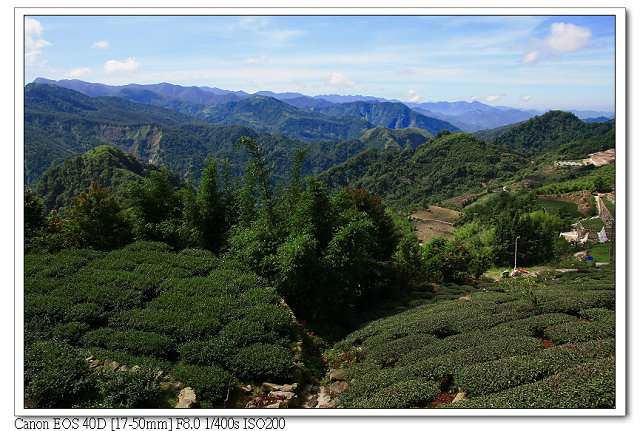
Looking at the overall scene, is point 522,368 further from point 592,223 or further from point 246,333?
point 592,223

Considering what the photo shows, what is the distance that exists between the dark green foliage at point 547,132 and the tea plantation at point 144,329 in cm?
14384

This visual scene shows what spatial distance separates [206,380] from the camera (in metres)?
5.79

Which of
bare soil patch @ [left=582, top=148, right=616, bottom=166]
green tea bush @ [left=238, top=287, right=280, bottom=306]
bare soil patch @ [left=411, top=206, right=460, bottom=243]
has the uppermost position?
bare soil patch @ [left=582, top=148, right=616, bottom=166]

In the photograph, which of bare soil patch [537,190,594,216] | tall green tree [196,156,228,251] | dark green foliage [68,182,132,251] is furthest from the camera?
bare soil patch [537,190,594,216]

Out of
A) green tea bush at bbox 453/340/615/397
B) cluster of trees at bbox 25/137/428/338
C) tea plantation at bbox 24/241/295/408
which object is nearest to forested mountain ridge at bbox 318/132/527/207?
cluster of trees at bbox 25/137/428/338

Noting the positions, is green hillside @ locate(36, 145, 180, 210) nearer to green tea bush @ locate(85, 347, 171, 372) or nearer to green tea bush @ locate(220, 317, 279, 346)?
green tea bush @ locate(220, 317, 279, 346)

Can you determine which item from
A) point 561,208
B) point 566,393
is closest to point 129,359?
point 566,393

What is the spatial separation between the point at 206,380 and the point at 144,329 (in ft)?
7.14

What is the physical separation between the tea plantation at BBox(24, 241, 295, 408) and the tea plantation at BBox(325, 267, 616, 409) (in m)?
1.80

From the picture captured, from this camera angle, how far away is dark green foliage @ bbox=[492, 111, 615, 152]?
128000 millimetres

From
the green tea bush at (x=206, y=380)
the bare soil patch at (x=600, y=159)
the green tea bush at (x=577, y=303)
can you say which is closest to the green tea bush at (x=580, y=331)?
the green tea bush at (x=577, y=303)

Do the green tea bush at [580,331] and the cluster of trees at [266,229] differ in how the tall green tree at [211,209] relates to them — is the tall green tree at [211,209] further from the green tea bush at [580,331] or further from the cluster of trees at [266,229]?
the green tea bush at [580,331]
